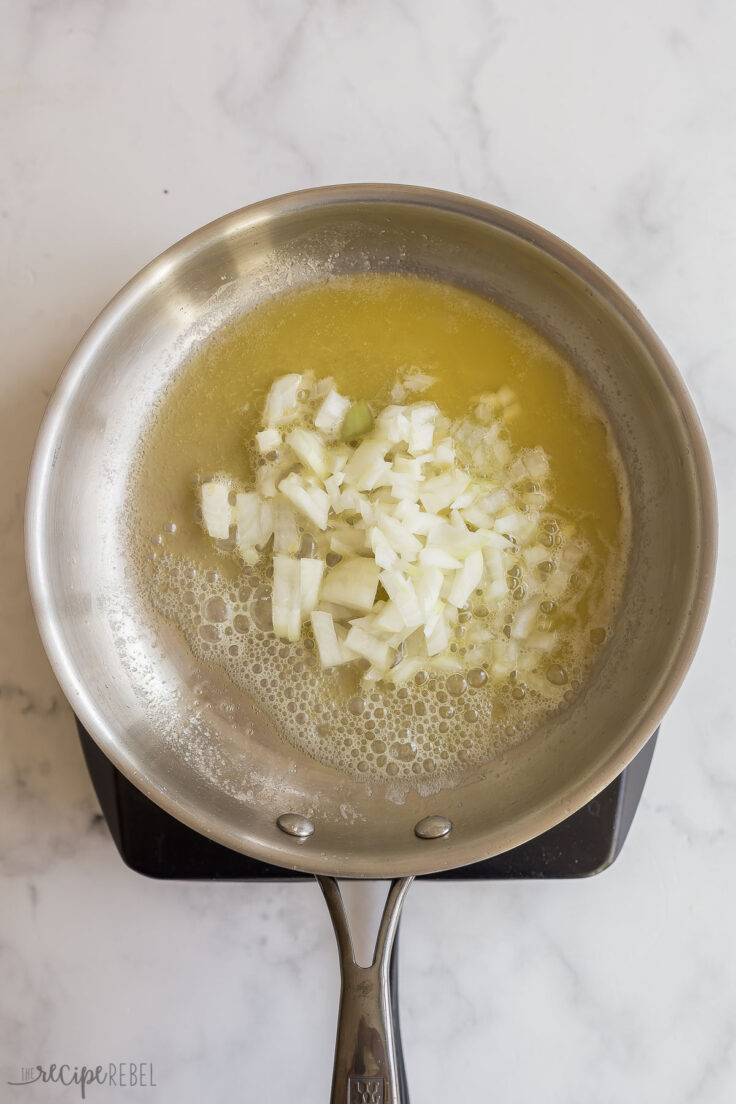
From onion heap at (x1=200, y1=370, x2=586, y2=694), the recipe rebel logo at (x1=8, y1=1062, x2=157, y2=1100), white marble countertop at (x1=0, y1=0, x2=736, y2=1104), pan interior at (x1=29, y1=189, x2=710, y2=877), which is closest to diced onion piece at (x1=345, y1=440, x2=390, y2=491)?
onion heap at (x1=200, y1=370, x2=586, y2=694)

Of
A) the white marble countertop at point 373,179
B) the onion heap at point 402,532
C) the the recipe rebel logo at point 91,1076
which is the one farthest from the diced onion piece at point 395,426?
the the recipe rebel logo at point 91,1076

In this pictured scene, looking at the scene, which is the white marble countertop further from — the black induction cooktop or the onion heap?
the onion heap

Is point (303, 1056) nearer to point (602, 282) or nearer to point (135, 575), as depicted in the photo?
point (135, 575)

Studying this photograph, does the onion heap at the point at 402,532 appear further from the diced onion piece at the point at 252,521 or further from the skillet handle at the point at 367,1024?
the skillet handle at the point at 367,1024

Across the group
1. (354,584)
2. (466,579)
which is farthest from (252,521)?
(466,579)

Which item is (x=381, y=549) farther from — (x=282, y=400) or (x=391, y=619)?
(x=282, y=400)

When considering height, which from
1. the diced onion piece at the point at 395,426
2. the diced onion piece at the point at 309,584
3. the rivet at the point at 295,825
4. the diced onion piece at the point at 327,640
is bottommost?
the rivet at the point at 295,825
